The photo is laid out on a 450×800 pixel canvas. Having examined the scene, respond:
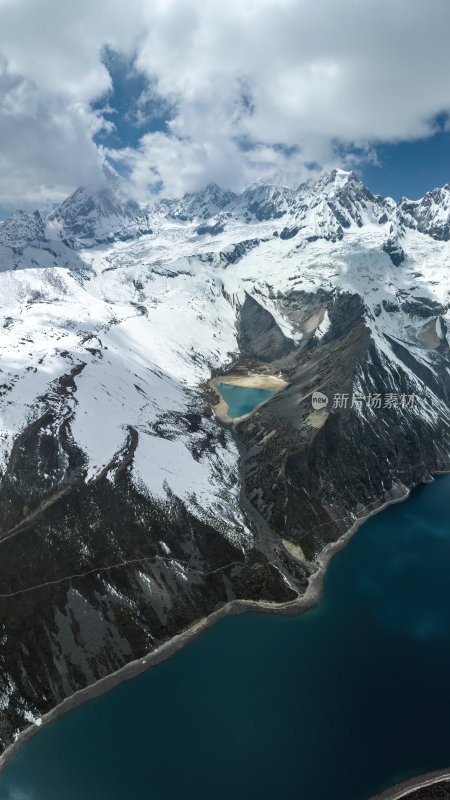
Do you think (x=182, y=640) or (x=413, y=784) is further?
(x=182, y=640)

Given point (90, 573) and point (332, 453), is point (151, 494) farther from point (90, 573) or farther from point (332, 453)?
point (332, 453)

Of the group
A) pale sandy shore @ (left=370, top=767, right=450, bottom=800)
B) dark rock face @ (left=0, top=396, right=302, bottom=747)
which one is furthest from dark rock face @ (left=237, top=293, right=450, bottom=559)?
pale sandy shore @ (left=370, top=767, right=450, bottom=800)

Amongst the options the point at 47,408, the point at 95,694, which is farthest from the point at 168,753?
the point at 47,408

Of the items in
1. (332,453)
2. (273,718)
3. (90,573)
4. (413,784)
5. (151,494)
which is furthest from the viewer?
(332,453)

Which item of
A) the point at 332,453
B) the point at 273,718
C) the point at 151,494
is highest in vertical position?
the point at 151,494

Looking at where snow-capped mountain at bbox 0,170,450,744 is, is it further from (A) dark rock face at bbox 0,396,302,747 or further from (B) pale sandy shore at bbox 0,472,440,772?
(B) pale sandy shore at bbox 0,472,440,772

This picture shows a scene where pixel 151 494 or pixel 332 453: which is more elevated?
pixel 151 494

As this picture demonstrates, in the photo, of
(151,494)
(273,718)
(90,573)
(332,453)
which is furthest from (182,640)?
(332,453)
